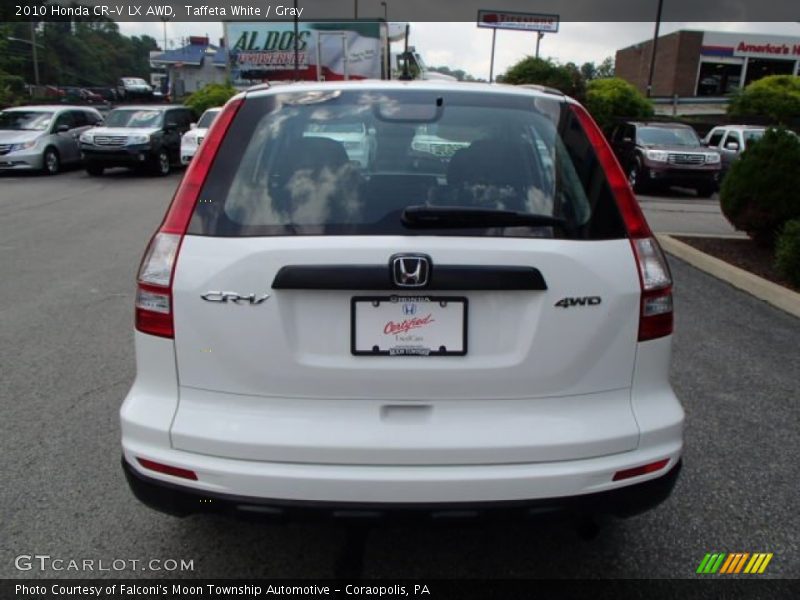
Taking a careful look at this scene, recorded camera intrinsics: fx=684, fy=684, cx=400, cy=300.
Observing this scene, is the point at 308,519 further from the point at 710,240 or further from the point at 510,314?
the point at 710,240

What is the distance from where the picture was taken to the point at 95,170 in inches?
704

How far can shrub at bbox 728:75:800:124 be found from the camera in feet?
98.4

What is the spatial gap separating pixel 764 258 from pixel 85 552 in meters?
8.04

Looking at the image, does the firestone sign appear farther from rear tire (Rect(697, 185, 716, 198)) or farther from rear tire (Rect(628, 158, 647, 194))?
rear tire (Rect(697, 185, 716, 198))

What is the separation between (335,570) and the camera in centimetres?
263

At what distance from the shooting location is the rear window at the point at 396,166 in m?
2.20

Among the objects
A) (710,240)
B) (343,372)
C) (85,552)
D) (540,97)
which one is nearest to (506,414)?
(343,372)

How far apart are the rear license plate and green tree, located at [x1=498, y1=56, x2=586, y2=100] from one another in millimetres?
27854

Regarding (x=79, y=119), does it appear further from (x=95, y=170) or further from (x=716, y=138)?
(x=716, y=138)

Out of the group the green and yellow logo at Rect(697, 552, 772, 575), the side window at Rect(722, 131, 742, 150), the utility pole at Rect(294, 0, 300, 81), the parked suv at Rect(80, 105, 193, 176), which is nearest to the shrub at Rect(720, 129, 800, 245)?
the green and yellow logo at Rect(697, 552, 772, 575)

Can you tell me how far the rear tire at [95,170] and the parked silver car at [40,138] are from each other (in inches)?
40.2

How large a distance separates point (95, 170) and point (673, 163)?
14.8 metres

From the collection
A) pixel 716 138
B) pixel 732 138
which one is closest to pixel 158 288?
pixel 732 138

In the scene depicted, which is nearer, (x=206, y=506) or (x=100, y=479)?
(x=206, y=506)
